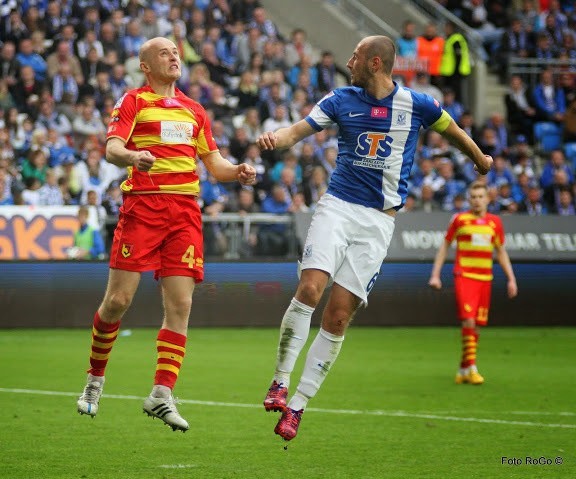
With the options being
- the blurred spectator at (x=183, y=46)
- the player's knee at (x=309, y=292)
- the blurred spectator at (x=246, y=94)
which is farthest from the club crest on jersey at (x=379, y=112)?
the blurred spectator at (x=246, y=94)

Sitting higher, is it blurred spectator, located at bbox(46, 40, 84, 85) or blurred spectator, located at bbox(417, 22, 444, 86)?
blurred spectator, located at bbox(417, 22, 444, 86)

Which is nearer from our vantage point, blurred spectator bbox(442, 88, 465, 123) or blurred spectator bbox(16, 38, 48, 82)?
blurred spectator bbox(16, 38, 48, 82)

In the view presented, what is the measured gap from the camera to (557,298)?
818 inches

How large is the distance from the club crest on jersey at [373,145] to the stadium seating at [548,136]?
18.3m

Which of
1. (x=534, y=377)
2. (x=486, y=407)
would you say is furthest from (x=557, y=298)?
(x=486, y=407)

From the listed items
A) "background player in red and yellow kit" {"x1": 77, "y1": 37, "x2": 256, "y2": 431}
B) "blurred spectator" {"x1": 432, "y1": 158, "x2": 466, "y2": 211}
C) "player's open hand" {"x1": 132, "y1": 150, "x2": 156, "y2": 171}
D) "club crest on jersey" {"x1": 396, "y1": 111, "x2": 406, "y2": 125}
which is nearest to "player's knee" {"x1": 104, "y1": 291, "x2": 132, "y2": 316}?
"background player in red and yellow kit" {"x1": 77, "y1": 37, "x2": 256, "y2": 431}

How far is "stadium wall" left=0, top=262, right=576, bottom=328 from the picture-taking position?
19.0m

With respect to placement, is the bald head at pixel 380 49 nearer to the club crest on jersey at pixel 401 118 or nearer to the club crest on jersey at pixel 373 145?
the club crest on jersey at pixel 401 118

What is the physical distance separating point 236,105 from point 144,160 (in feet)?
52.4

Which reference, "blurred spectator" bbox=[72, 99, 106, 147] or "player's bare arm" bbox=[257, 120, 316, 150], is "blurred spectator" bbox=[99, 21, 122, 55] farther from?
"player's bare arm" bbox=[257, 120, 316, 150]

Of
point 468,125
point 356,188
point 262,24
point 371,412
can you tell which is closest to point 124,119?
point 356,188

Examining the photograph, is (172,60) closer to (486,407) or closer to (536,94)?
(486,407)

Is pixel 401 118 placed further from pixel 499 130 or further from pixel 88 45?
pixel 499 130

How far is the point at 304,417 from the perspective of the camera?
36.5ft
